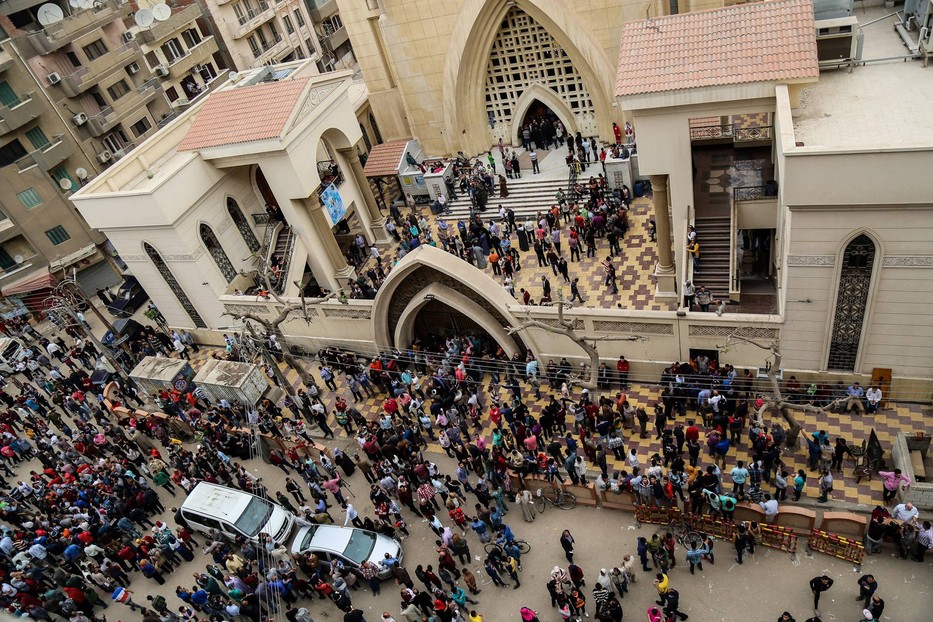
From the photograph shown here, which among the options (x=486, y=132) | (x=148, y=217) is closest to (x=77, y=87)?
(x=148, y=217)

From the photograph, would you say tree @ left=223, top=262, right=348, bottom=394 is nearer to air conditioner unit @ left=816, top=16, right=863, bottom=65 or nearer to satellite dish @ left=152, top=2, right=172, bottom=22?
air conditioner unit @ left=816, top=16, right=863, bottom=65

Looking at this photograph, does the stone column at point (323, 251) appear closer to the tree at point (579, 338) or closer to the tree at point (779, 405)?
the tree at point (579, 338)

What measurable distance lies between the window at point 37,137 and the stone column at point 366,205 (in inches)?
727

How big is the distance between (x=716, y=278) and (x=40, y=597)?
23.2 meters

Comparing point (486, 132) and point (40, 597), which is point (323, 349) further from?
point (486, 132)

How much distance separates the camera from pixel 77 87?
3734cm

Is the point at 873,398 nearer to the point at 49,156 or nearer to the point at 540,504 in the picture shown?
the point at 540,504

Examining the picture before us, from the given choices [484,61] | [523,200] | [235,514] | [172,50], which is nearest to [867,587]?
[235,514]

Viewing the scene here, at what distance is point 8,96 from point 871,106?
39.9 metres

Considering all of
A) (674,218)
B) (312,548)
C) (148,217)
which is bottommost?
(312,548)

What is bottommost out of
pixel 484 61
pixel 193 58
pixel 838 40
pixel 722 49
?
pixel 484 61

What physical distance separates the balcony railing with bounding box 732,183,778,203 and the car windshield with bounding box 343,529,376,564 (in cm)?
1597

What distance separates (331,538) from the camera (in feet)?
61.3

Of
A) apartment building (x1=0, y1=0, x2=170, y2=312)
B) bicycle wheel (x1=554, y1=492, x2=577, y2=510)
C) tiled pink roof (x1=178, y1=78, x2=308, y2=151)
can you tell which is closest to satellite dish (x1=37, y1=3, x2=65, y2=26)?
apartment building (x1=0, y1=0, x2=170, y2=312)
